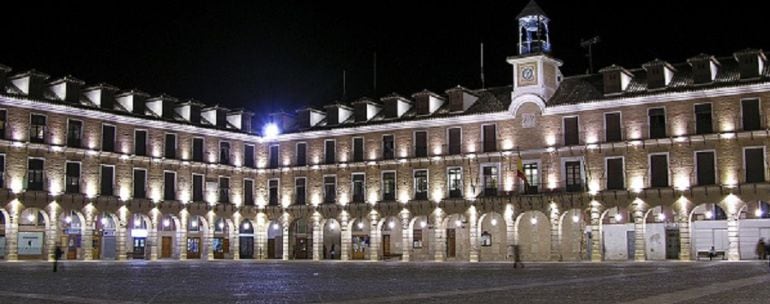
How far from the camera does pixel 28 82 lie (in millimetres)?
52969

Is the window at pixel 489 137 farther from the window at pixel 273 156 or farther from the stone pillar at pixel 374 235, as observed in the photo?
the window at pixel 273 156

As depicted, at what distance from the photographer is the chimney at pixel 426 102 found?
2357 inches

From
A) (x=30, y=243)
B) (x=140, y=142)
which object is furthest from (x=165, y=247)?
(x=30, y=243)

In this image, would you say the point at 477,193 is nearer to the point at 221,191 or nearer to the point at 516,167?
the point at 516,167

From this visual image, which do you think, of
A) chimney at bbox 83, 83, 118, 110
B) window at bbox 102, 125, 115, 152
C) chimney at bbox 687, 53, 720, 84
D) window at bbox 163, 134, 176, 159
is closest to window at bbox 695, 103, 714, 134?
chimney at bbox 687, 53, 720, 84

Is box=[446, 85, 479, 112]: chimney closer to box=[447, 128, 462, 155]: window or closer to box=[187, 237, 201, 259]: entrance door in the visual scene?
box=[447, 128, 462, 155]: window

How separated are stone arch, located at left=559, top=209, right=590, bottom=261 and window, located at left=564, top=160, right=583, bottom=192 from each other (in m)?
1.78

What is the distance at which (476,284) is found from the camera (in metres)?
24.0

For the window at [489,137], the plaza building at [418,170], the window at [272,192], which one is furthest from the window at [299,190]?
the window at [489,137]

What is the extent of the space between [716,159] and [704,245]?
6258 mm

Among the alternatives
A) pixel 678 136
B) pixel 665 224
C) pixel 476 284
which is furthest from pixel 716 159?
pixel 476 284

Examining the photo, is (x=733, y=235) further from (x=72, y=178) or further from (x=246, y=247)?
(x=72, y=178)

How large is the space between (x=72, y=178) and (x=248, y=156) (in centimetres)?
1456

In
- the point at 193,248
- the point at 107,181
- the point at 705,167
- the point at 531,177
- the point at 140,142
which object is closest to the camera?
the point at 705,167
